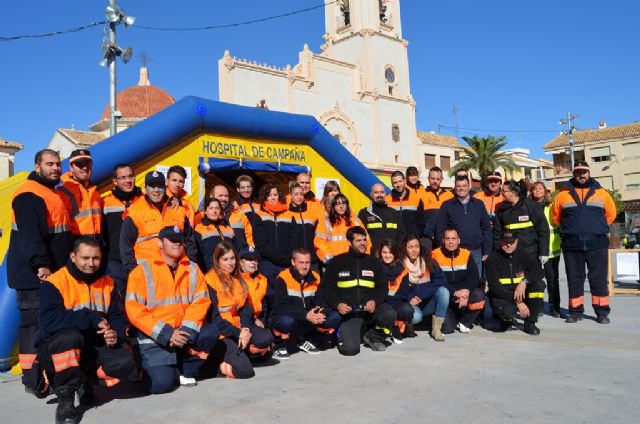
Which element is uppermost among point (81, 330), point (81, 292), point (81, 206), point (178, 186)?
point (178, 186)

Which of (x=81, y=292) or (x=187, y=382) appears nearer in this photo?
(x=81, y=292)

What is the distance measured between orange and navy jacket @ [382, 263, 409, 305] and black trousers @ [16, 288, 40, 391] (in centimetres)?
338

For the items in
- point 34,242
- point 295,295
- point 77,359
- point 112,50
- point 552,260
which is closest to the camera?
point 77,359

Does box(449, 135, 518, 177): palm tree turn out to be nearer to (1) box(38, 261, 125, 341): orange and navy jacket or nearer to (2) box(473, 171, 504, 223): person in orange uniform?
(2) box(473, 171, 504, 223): person in orange uniform

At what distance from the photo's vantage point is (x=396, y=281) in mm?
6191

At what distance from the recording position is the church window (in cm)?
4262

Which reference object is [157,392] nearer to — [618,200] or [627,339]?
[627,339]

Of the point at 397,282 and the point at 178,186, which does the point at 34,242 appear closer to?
the point at 178,186

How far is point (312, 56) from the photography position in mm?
37688

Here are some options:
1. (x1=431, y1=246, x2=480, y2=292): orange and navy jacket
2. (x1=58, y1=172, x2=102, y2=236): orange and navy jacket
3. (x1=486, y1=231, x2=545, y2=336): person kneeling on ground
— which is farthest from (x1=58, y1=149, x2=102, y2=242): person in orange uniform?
(x1=486, y1=231, x2=545, y2=336): person kneeling on ground

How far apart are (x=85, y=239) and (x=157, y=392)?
4.04ft

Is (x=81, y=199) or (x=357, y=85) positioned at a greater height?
(x=357, y=85)

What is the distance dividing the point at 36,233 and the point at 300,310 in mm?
2429

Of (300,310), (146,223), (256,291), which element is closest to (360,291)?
(300,310)
